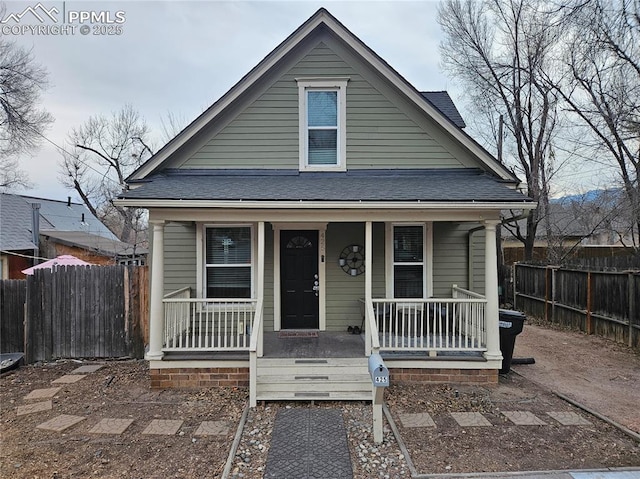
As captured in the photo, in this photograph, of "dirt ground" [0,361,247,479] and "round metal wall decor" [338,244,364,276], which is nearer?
Result: "dirt ground" [0,361,247,479]

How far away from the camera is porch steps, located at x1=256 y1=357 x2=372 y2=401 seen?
5621 mm

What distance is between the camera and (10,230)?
50.0ft

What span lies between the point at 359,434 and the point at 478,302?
302cm

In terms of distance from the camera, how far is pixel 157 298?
618 cm

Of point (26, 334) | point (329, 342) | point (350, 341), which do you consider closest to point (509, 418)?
point (350, 341)

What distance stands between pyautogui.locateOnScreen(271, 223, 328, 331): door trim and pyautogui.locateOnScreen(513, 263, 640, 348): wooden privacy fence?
22.6 feet

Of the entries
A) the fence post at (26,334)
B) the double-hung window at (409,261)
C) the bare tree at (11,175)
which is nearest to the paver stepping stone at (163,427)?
the fence post at (26,334)

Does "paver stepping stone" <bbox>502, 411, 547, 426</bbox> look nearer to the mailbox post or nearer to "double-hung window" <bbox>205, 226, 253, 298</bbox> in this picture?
the mailbox post

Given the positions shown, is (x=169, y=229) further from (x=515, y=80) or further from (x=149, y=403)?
(x=515, y=80)

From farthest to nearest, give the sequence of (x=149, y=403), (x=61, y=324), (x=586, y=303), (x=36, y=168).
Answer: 1. (x=36, y=168)
2. (x=586, y=303)
3. (x=61, y=324)
4. (x=149, y=403)

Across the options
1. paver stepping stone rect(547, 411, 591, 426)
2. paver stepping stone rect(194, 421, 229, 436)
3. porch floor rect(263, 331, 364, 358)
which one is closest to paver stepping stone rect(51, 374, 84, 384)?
paver stepping stone rect(194, 421, 229, 436)

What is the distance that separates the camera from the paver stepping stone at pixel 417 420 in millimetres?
4898

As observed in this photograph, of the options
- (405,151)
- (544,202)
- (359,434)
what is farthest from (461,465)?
(544,202)

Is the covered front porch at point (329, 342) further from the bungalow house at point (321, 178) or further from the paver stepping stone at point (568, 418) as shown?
the paver stepping stone at point (568, 418)
